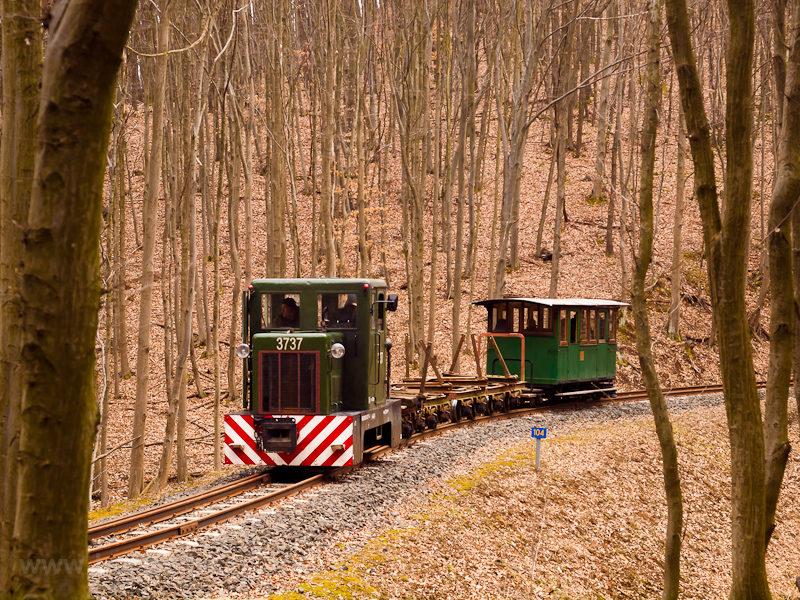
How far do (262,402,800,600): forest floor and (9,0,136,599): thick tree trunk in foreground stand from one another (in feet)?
9.74

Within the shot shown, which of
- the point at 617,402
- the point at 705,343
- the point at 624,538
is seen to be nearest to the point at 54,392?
the point at 624,538

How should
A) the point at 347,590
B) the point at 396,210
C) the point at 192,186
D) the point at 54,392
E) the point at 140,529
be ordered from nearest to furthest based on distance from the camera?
1. the point at 54,392
2. the point at 347,590
3. the point at 140,529
4. the point at 192,186
5. the point at 396,210

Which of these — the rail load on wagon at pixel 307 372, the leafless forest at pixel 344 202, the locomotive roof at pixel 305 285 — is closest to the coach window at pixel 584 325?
the leafless forest at pixel 344 202

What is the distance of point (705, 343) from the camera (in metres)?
25.8

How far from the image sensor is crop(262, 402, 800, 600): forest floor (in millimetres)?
6992

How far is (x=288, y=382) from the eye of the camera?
9969 millimetres

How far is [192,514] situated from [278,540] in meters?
1.36

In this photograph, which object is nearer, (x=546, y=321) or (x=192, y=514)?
(x=192, y=514)

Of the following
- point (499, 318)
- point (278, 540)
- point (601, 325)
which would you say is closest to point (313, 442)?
point (278, 540)

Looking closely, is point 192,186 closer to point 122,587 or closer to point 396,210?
point 122,587

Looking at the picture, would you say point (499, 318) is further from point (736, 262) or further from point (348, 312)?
point (736, 262)

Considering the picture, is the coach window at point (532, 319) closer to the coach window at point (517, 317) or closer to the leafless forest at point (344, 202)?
the coach window at point (517, 317)

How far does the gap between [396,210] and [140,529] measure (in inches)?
1076

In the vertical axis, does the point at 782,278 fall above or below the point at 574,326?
above
